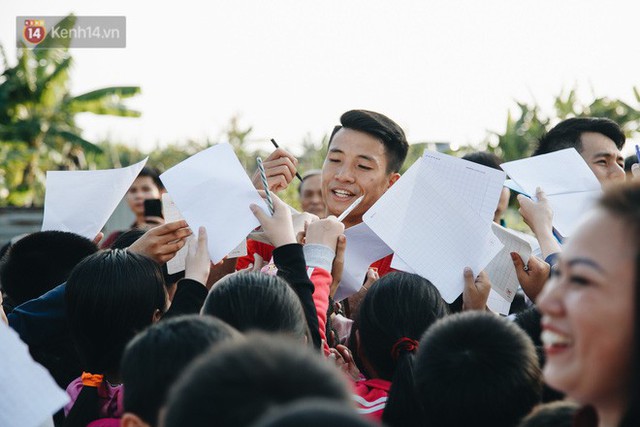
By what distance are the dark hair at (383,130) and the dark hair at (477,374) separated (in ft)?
6.91

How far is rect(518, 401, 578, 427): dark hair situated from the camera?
145cm

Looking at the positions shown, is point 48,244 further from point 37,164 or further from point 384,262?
point 37,164

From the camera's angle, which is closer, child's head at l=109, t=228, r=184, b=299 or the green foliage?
child's head at l=109, t=228, r=184, b=299

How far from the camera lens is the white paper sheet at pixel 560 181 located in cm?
282

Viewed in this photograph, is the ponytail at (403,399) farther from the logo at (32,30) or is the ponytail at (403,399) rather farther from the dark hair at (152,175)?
the logo at (32,30)

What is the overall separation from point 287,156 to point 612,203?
200 centimetres

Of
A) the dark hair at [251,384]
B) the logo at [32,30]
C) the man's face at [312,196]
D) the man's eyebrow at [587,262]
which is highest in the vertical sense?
the logo at [32,30]

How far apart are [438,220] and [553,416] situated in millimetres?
1208

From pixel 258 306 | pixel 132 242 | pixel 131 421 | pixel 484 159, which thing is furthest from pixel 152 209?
pixel 131 421

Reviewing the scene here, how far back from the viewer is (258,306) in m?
1.91

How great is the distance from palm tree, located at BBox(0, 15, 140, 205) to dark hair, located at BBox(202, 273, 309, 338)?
1492 cm

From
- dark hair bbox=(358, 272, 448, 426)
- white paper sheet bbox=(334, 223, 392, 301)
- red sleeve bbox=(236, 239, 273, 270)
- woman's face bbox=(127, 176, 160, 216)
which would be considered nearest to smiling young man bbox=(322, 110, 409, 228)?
red sleeve bbox=(236, 239, 273, 270)

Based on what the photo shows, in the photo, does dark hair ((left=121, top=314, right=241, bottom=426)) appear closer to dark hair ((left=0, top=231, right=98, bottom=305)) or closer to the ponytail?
the ponytail

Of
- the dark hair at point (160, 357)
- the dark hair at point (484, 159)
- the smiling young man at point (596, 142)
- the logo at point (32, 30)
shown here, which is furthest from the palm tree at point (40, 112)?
the dark hair at point (160, 357)
